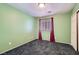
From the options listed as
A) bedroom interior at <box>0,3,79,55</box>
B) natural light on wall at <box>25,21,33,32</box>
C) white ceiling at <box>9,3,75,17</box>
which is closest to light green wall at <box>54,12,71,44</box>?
bedroom interior at <box>0,3,79,55</box>

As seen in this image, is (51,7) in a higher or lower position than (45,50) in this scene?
higher

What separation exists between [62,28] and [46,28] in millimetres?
743

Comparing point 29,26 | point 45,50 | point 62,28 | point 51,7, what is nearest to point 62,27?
point 62,28

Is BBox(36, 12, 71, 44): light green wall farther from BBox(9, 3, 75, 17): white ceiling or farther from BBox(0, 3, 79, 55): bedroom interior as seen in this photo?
Answer: BBox(9, 3, 75, 17): white ceiling

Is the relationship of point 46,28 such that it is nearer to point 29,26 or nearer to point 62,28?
point 62,28

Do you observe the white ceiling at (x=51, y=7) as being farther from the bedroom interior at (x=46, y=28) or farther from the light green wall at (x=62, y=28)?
the light green wall at (x=62, y=28)

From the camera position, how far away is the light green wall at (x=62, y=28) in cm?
276

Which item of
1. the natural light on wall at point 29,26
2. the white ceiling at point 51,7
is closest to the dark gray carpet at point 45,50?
the natural light on wall at point 29,26

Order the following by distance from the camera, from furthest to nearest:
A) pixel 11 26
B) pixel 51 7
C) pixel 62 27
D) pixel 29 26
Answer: pixel 29 26 < pixel 62 27 < pixel 11 26 < pixel 51 7

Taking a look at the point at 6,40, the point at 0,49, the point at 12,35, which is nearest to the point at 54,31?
the point at 12,35

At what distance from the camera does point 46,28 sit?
2.86 metres

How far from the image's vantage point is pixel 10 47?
2.46m

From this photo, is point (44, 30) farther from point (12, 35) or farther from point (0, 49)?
point (0, 49)

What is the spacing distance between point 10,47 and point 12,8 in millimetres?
1575
